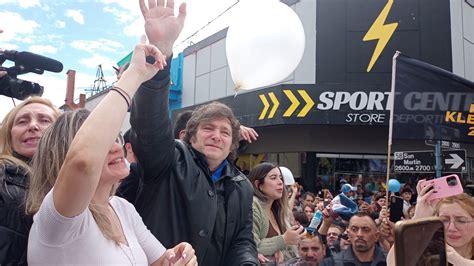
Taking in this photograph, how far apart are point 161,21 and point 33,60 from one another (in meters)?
0.85

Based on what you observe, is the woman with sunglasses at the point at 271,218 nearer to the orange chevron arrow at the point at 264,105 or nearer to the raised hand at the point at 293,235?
the raised hand at the point at 293,235

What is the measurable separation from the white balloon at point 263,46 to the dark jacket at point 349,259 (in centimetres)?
148

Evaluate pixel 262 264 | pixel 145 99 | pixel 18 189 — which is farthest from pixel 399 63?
pixel 18 189

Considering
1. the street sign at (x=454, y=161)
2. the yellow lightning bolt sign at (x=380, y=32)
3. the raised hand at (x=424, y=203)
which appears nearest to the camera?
the raised hand at (x=424, y=203)

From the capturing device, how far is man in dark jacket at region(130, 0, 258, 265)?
1670 mm

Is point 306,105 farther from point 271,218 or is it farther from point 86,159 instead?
point 86,159

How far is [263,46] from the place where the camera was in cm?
318

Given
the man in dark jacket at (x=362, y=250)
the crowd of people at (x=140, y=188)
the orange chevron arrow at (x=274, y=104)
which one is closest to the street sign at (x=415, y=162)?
the man in dark jacket at (x=362, y=250)

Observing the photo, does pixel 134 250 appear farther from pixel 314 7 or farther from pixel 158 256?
pixel 314 7

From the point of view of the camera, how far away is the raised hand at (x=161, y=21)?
1.54 metres

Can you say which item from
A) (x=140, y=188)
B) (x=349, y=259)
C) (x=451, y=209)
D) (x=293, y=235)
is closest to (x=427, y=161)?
(x=349, y=259)

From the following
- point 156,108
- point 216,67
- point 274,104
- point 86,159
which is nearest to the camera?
point 86,159

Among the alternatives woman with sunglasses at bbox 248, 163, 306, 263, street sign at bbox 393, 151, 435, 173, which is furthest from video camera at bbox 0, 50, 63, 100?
street sign at bbox 393, 151, 435, 173

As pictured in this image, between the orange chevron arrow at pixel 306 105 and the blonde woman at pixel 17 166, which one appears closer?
the blonde woman at pixel 17 166
